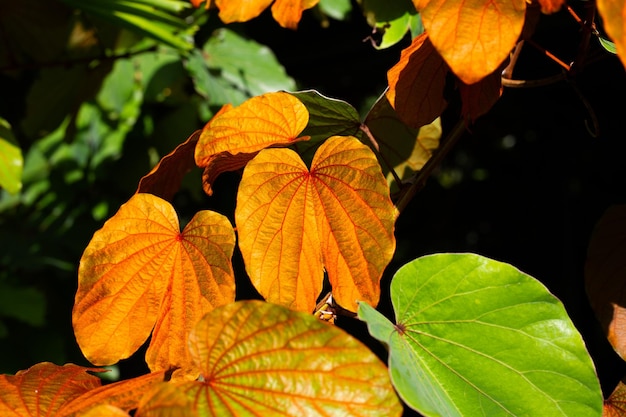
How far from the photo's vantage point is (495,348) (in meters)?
0.54

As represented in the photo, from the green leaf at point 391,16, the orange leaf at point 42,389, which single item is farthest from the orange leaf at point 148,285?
the green leaf at point 391,16

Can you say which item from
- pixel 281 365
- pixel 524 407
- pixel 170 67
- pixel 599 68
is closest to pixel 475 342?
pixel 524 407

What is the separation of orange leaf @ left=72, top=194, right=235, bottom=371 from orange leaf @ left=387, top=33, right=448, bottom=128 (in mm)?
202

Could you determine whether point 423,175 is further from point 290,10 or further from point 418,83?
point 290,10

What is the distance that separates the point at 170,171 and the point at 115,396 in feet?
0.89

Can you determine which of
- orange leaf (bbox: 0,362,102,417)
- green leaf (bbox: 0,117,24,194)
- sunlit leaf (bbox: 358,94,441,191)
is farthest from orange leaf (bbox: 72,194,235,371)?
green leaf (bbox: 0,117,24,194)

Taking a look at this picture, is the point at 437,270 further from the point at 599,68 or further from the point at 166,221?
the point at 599,68

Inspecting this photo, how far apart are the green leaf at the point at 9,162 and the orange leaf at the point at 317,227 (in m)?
0.67

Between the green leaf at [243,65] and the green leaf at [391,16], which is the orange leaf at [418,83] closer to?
the green leaf at [391,16]

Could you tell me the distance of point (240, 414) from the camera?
1.47 feet

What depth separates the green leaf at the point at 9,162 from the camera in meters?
1.10

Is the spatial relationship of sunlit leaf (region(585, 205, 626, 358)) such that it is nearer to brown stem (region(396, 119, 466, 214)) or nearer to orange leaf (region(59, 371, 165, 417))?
brown stem (region(396, 119, 466, 214))

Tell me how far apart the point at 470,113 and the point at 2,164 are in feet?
2.62

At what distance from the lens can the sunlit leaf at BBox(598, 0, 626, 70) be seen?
16.3 inches
